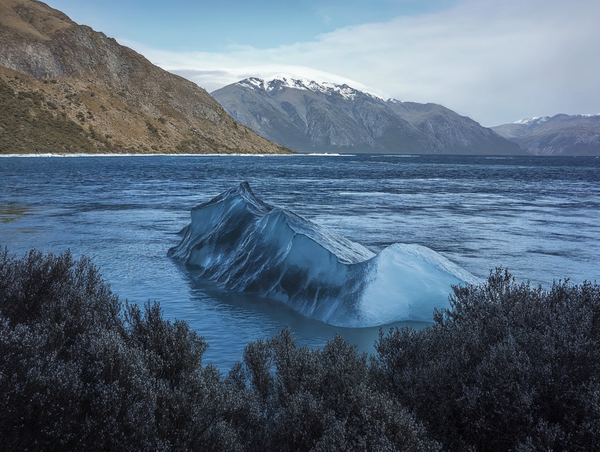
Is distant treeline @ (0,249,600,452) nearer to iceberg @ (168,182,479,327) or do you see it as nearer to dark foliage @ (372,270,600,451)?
dark foliage @ (372,270,600,451)

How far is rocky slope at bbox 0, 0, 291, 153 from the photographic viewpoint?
131 m

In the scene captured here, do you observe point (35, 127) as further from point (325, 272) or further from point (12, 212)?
point (325, 272)

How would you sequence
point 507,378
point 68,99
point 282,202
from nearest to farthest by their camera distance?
point 507,378 → point 282,202 → point 68,99

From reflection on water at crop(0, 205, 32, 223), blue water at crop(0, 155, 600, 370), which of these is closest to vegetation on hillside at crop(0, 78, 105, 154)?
blue water at crop(0, 155, 600, 370)

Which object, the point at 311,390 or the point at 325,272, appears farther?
the point at 325,272

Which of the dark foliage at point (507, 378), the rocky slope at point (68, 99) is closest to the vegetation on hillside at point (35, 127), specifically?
the rocky slope at point (68, 99)

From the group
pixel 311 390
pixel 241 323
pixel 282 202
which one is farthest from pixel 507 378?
pixel 282 202

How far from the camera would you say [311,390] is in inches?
184

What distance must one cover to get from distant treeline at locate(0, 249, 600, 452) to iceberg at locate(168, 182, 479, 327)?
11.6 ft

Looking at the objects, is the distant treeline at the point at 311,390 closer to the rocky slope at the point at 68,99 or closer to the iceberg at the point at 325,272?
the iceberg at the point at 325,272

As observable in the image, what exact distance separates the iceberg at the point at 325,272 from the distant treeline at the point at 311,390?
3524 mm

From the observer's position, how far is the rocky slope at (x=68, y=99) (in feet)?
429

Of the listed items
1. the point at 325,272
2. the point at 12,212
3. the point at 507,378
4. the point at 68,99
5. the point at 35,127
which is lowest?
the point at 12,212

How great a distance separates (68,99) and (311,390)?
175 m
